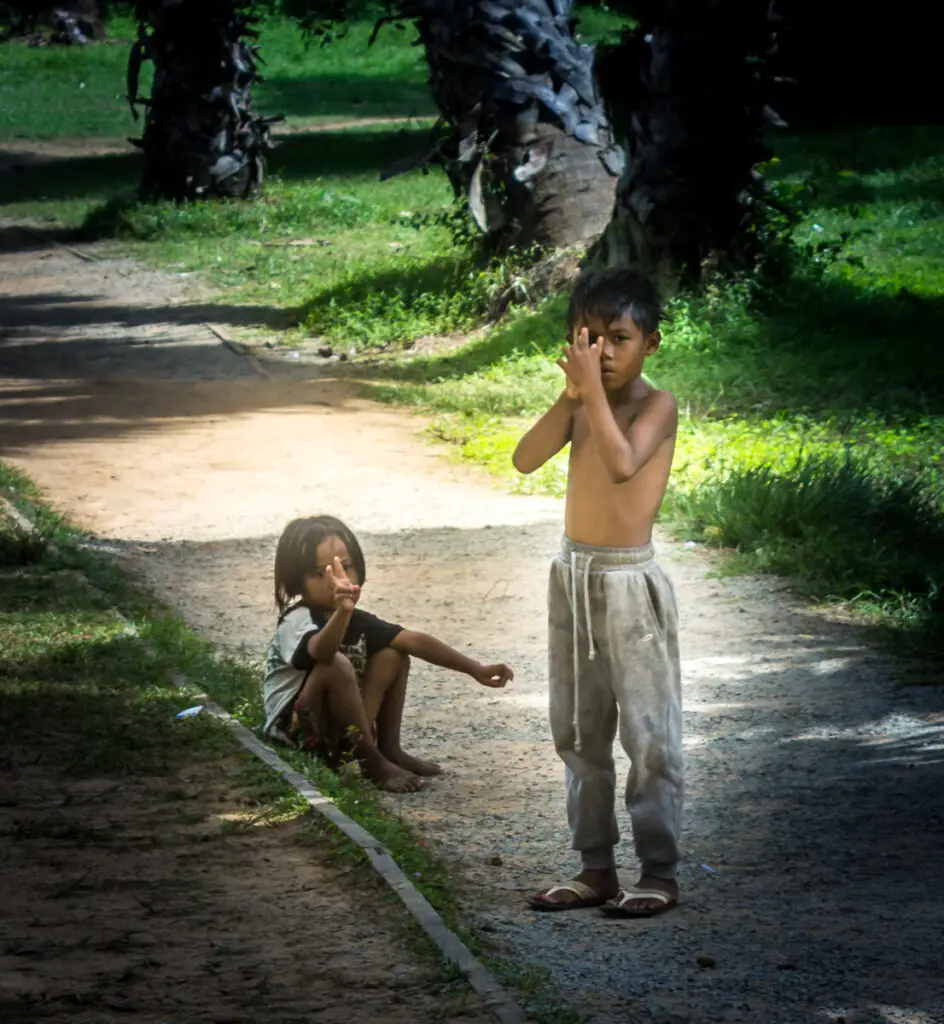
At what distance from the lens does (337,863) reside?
178 inches

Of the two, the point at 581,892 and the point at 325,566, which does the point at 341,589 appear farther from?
the point at 581,892

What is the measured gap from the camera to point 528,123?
14531mm

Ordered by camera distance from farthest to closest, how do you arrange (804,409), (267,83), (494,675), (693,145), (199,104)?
(267,83)
(199,104)
(693,145)
(804,409)
(494,675)

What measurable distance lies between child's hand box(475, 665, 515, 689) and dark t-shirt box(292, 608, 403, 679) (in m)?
0.54

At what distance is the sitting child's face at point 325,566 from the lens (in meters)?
5.29

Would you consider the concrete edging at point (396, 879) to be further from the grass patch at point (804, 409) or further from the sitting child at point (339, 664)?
the grass patch at point (804, 409)

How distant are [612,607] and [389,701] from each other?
4.57 ft

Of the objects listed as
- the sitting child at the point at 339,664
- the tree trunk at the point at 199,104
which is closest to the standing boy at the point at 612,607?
the sitting child at the point at 339,664

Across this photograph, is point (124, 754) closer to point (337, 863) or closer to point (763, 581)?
point (337, 863)

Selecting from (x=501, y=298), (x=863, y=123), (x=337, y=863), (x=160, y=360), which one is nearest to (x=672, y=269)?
(x=501, y=298)

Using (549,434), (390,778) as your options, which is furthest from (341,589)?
(549,434)

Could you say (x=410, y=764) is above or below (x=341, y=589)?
below

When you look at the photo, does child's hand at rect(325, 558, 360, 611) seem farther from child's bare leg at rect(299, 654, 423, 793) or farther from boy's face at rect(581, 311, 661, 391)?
boy's face at rect(581, 311, 661, 391)

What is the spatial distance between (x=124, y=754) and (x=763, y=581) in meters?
3.31
